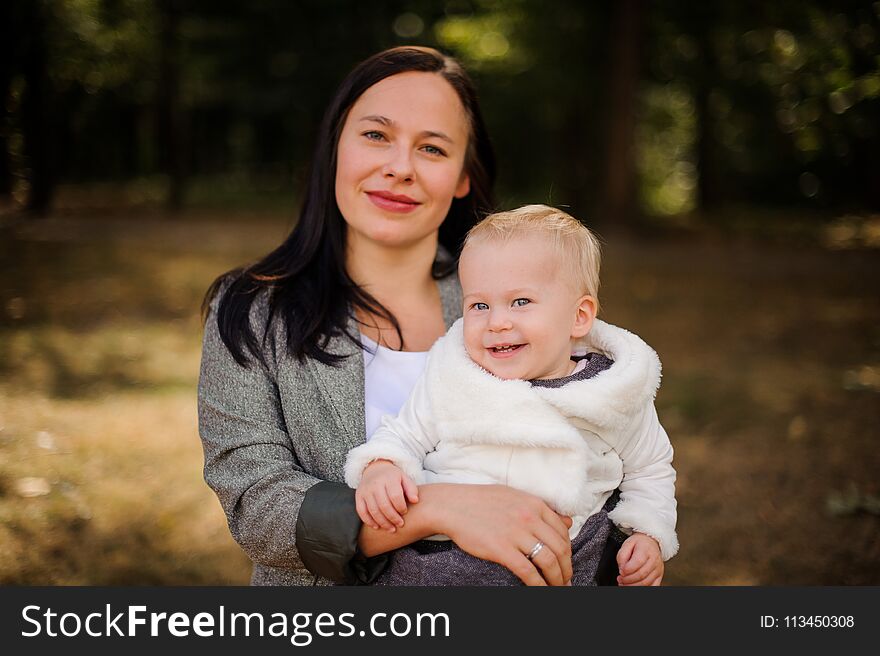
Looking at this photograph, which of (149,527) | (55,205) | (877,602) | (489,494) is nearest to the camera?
(489,494)

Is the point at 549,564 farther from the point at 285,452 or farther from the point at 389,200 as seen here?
the point at 389,200

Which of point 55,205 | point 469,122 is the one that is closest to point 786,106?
point 469,122

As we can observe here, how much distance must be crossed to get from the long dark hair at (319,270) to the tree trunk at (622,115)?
426 inches

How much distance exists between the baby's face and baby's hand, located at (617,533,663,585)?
17.4 inches

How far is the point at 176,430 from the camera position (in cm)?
507

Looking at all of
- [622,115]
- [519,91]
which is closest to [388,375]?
[622,115]

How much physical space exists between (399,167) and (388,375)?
0.53m

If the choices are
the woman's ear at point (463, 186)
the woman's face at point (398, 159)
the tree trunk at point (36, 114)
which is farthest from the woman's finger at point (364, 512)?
the tree trunk at point (36, 114)

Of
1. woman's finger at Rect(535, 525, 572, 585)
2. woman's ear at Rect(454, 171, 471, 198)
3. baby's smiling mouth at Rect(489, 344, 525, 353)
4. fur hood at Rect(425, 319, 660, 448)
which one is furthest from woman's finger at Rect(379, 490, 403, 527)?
woman's ear at Rect(454, 171, 471, 198)

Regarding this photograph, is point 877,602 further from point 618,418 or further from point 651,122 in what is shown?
point 651,122

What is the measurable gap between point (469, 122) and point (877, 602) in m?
1.65

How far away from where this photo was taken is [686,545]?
13.5ft

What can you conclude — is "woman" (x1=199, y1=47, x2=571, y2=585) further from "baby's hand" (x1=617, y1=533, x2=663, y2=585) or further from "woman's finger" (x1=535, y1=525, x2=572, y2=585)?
"baby's hand" (x1=617, y1=533, x2=663, y2=585)

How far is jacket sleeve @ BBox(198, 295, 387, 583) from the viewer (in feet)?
6.19
